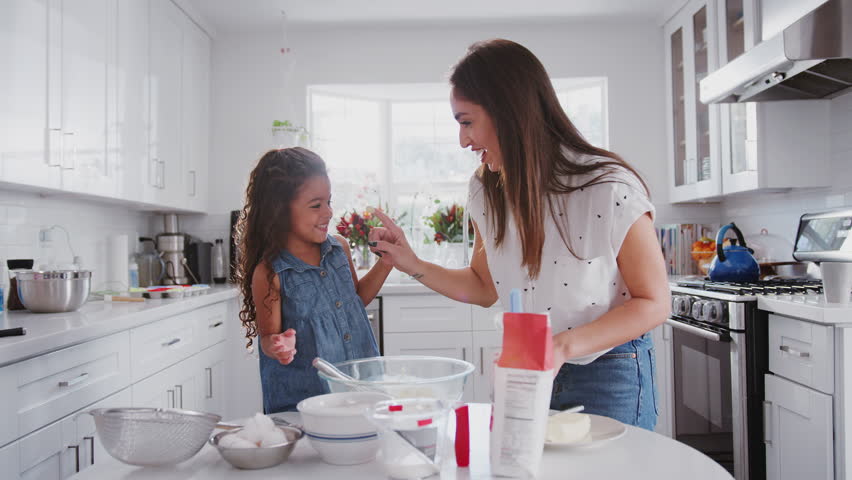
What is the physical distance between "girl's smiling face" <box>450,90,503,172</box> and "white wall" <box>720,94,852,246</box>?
2069mm

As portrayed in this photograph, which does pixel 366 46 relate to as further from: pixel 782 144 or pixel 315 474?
pixel 315 474

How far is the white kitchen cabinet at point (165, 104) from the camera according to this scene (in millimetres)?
3031

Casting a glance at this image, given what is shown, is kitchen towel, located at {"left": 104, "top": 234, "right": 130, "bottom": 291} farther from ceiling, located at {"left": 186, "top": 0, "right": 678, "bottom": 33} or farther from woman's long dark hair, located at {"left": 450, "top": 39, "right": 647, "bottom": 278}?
woman's long dark hair, located at {"left": 450, "top": 39, "right": 647, "bottom": 278}

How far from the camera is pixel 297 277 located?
1.57m

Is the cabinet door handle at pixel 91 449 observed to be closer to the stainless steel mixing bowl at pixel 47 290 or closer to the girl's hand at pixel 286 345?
the stainless steel mixing bowl at pixel 47 290

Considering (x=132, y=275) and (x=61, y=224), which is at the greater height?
(x=61, y=224)

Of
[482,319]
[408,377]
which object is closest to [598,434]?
[408,377]

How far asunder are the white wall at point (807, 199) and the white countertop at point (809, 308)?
760 mm

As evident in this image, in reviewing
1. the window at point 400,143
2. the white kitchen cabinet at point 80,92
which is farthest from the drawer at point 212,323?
the window at point 400,143

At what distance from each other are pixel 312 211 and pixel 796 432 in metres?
1.69

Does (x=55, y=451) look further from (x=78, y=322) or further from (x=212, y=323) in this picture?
(x=212, y=323)

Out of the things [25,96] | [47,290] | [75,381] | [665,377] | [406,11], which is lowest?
[665,377]

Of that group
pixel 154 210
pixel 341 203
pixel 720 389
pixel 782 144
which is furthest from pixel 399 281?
pixel 782 144

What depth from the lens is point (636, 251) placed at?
109 cm
